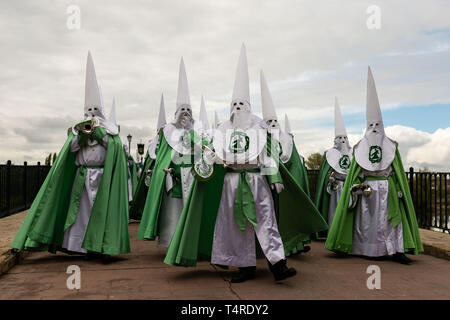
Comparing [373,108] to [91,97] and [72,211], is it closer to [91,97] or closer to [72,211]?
[91,97]

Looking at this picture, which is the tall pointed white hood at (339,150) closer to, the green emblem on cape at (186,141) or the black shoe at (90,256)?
the green emblem on cape at (186,141)

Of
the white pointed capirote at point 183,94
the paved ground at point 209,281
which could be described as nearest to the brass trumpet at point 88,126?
the white pointed capirote at point 183,94

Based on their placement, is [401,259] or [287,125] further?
[287,125]

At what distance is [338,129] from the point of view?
10.1 metres

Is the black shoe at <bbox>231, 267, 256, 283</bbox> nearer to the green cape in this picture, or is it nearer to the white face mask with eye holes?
the white face mask with eye holes

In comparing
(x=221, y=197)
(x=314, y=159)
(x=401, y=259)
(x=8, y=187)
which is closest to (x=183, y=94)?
(x=221, y=197)

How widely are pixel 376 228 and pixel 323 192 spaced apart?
101 inches

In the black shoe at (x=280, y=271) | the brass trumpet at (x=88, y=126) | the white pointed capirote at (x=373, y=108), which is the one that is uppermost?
the white pointed capirote at (x=373, y=108)

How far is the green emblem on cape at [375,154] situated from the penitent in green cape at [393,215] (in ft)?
0.79

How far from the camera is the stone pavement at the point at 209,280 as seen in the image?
4.86 meters

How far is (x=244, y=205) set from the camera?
5465mm

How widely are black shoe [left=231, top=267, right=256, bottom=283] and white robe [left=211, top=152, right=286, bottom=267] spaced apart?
0.08 m
